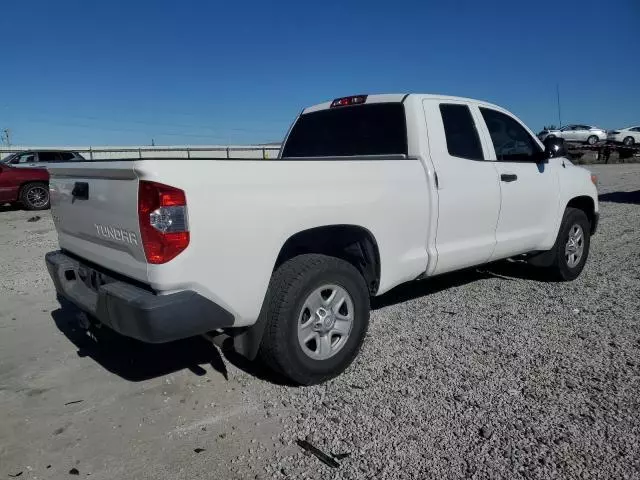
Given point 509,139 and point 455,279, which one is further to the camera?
point 455,279

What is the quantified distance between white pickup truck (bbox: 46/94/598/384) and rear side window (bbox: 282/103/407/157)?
0.01 m

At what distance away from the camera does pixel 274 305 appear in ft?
10.1

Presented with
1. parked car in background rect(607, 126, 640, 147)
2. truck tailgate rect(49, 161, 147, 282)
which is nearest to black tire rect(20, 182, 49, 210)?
truck tailgate rect(49, 161, 147, 282)

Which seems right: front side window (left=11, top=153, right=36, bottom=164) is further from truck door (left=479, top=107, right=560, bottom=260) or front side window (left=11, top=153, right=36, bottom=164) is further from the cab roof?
truck door (left=479, top=107, right=560, bottom=260)

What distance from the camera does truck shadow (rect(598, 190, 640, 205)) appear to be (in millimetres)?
13461

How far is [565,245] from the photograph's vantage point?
5.57m

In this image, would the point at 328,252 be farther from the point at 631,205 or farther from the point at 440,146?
the point at 631,205

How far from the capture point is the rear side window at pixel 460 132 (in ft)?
14.1

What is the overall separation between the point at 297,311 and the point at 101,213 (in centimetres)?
132

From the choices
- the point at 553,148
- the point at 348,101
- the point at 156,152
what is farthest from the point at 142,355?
the point at 156,152

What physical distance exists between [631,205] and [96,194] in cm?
1311

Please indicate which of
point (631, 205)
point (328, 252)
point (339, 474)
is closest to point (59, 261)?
→ point (328, 252)

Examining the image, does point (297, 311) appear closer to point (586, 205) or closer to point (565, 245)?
point (565, 245)

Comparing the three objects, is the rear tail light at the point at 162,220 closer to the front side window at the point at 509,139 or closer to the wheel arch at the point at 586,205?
the front side window at the point at 509,139
